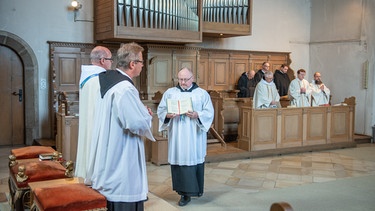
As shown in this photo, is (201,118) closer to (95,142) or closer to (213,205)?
(213,205)

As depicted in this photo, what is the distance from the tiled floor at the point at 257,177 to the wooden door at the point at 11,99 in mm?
483

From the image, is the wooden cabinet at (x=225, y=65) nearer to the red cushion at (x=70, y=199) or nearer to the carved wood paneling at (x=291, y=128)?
the carved wood paneling at (x=291, y=128)

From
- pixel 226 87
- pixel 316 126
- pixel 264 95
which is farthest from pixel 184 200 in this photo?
pixel 226 87

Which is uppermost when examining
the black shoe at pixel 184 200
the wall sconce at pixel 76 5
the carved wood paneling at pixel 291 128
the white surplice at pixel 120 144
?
the wall sconce at pixel 76 5

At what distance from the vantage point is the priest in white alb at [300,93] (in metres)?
9.58

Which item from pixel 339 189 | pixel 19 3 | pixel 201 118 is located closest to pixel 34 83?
pixel 19 3

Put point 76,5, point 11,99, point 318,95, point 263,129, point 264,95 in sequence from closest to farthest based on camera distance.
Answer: point 263,129 → point 264,95 → point 11,99 → point 76,5 → point 318,95

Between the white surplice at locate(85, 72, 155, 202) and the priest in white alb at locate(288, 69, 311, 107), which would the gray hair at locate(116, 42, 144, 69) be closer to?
the white surplice at locate(85, 72, 155, 202)

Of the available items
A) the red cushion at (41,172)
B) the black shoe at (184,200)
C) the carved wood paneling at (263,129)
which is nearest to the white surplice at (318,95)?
the carved wood paneling at (263,129)

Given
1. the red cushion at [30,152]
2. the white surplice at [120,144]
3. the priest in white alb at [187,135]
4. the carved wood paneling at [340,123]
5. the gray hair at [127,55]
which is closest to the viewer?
the white surplice at [120,144]

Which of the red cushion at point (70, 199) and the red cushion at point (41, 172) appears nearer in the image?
the red cushion at point (70, 199)

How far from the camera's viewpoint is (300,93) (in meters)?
9.58

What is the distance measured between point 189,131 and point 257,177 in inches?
79.3

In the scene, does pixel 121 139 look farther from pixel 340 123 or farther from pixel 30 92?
pixel 340 123
